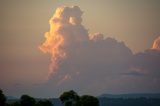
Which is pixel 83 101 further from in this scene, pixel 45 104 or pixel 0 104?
pixel 0 104

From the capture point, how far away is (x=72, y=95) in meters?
192

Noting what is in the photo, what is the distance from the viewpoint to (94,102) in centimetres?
19025

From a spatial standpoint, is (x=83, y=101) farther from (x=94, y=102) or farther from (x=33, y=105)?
(x=33, y=105)

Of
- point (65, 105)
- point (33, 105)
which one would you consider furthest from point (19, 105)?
point (65, 105)

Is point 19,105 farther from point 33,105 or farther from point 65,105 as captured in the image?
point 65,105

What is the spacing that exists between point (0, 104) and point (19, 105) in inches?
278

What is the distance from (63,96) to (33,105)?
11810 mm

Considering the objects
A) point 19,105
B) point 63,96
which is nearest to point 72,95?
point 63,96

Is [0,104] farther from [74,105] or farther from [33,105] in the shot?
[74,105]

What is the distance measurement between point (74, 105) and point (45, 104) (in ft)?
43.6

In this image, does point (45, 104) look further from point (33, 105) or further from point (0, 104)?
point (0, 104)

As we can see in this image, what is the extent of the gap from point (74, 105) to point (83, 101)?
3955 millimetres

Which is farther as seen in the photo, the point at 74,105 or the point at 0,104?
the point at 0,104

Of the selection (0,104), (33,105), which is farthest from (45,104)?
(0,104)
